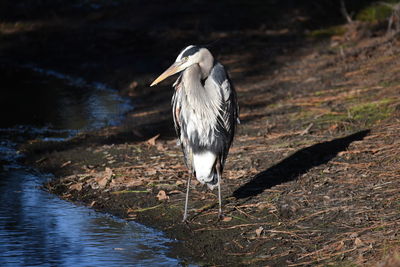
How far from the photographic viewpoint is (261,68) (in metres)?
14.8

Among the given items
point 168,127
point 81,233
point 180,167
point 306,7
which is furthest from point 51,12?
point 81,233

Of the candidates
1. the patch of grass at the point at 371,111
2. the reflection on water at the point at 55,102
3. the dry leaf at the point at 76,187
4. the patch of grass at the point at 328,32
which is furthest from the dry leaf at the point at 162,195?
the patch of grass at the point at 328,32

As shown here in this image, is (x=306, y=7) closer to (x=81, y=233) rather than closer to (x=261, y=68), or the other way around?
(x=261, y=68)

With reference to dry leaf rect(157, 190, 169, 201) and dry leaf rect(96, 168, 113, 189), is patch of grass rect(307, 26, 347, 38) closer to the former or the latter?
dry leaf rect(96, 168, 113, 189)

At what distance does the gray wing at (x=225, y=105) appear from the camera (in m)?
6.88

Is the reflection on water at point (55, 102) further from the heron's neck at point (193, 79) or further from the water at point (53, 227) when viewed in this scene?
the heron's neck at point (193, 79)

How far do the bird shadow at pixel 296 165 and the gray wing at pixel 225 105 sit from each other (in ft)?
2.18

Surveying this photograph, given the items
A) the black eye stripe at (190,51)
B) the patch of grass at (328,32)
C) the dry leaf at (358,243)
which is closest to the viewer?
the dry leaf at (358,243)

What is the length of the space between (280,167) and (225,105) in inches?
55.2

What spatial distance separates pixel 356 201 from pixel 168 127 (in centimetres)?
469

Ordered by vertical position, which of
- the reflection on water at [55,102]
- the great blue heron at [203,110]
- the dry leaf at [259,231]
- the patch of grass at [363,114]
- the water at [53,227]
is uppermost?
the great blue heron at [203,110]

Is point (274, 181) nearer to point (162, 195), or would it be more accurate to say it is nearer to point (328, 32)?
point (162, 195)

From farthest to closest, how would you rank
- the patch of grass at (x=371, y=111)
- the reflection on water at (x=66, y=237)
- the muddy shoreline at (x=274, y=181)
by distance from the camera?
the patch of grass at (x=371, y=111) < the reflection on water at (x=66, y=237) < the muddy shoreline at (x=274, y=181)

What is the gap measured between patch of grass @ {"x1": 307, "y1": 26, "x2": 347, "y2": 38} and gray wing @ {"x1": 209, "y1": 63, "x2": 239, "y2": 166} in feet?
32.8
